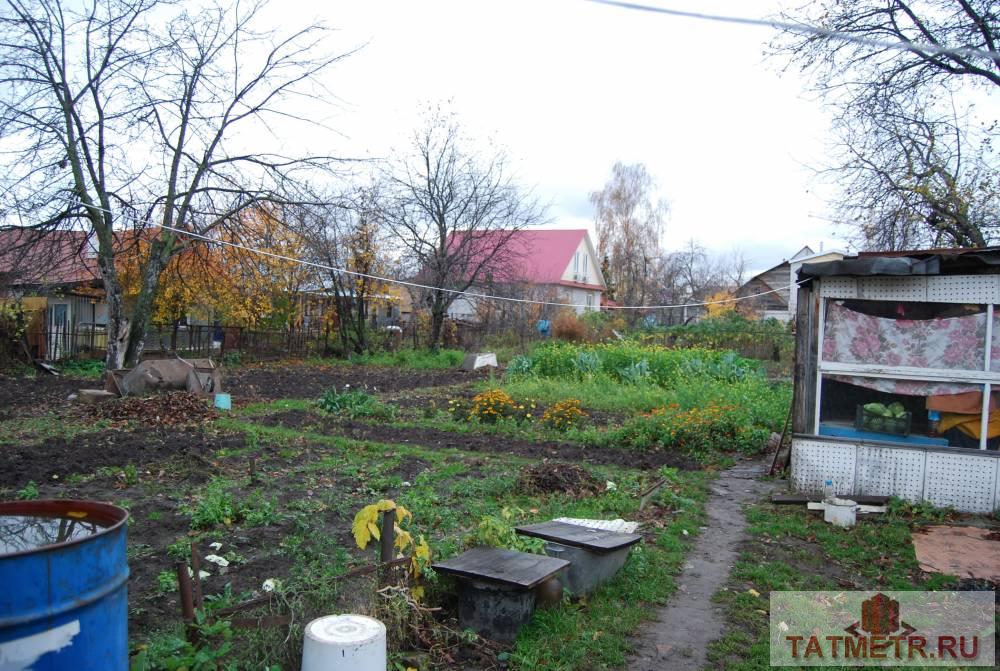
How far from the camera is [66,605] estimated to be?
2.26 m

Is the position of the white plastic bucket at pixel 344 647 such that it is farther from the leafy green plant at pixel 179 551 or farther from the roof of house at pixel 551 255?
the roof of house at pixel 551 255

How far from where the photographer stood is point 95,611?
2.39m

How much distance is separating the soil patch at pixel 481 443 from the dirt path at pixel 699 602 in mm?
1782

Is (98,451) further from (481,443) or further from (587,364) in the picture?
(587,364)

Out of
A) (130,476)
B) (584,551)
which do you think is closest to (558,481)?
(584,551)

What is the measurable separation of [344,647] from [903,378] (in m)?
6.59

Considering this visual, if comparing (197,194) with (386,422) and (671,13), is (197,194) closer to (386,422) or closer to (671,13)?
(386,422)

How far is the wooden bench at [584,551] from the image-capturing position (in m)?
4.52

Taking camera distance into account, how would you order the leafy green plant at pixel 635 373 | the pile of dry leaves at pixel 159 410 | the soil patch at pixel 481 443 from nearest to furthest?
the soil patch at pixel 481 443
the pile of dry leaves at pixel 159 410
the leafy green plant at pixel 635 373

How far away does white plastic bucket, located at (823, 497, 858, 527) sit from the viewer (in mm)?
6445

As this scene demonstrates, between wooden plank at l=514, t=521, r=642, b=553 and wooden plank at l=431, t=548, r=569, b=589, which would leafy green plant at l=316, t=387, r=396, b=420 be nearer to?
wooden plank at l=514, t=521, r=642, b=553

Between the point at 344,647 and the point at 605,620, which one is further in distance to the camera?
the point at 605,620

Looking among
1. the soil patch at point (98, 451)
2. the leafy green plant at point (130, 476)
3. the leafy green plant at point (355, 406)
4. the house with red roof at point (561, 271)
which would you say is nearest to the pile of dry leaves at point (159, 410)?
the soil patch at point (98, 451)

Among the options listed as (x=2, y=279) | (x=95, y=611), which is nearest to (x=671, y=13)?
(x=95, y=611)
